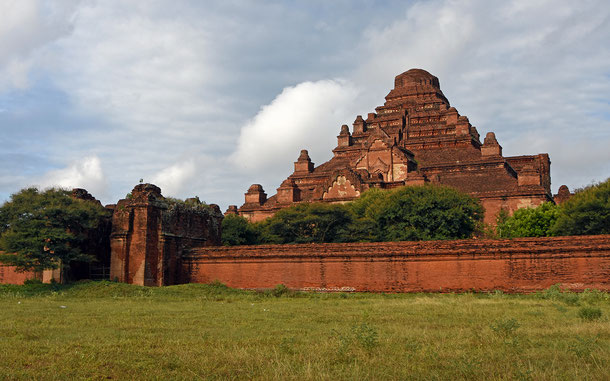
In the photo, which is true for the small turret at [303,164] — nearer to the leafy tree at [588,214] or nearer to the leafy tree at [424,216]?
the leafy tree at [424,216]

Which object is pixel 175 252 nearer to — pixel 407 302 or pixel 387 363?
pixel 407 302

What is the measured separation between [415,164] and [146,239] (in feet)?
94.6

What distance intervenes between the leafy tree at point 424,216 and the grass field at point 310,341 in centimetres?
1289

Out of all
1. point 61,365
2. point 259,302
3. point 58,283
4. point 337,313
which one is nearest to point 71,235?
point 58,283

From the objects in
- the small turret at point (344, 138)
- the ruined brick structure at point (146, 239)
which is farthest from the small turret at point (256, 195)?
the ruined brick structure at point (146, 239)

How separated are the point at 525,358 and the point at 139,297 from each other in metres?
15.3

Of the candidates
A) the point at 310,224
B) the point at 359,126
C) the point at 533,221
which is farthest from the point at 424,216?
the point at 359,126

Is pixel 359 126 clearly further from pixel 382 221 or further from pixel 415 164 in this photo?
pixel 382 221

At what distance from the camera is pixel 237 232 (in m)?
35.5

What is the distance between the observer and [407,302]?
699 inches

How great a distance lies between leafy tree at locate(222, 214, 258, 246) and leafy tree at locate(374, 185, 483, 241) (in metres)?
8.43

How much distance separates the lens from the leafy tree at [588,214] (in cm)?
2962

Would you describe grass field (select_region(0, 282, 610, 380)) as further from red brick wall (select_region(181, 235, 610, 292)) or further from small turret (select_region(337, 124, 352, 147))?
small turret (select_region(337, 124, 352, 147))

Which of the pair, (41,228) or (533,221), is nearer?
(41,228)
